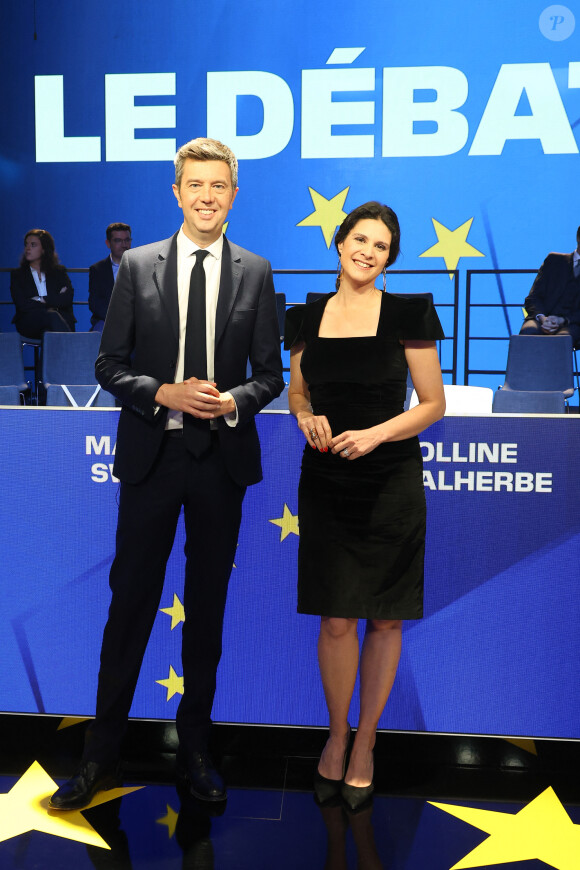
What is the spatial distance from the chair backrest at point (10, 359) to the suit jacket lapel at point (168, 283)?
4026mm

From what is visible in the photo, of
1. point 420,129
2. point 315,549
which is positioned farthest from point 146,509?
point 420,129

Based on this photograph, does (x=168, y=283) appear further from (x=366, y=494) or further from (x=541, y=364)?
(x=541, y=364)

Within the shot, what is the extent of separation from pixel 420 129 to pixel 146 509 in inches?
229

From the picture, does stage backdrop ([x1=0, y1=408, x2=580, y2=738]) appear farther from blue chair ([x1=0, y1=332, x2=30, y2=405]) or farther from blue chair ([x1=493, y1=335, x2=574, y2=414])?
blue chair ([x1=0, y1=332, x2=30, y2=405])

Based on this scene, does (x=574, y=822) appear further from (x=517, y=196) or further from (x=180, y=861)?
(x=517, y=196)

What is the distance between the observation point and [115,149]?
24.3 feet

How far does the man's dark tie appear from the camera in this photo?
6.77ft

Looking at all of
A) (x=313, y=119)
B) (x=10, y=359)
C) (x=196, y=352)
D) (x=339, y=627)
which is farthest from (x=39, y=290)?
(x=339, y=627)

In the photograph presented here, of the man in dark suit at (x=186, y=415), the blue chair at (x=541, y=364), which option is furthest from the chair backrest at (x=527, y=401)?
the man in dark suit at (x=186, y=415)

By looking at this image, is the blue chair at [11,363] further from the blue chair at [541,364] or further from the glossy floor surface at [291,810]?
the glossy floor surface at [291,810]

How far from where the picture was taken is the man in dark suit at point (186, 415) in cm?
204

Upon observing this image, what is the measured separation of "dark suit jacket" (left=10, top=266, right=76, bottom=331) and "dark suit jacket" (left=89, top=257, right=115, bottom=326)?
0.96ft

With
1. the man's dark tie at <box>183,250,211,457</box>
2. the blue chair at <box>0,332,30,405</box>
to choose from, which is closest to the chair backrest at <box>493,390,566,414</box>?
the man's dark tie at <box>183,250,211,457</box>

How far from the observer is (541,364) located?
5.68 m
